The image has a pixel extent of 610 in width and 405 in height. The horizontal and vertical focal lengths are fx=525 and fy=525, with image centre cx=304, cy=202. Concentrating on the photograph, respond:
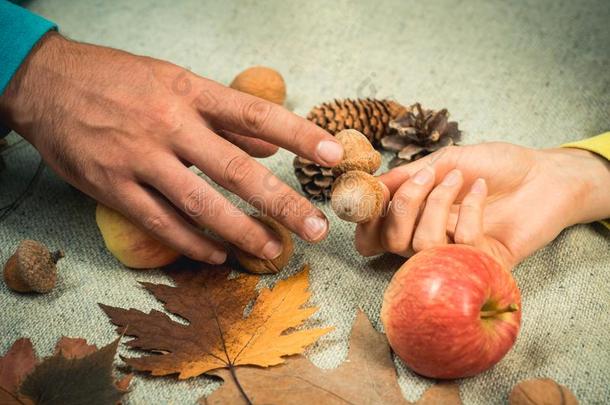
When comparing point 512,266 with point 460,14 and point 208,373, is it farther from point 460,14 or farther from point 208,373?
point 460,14

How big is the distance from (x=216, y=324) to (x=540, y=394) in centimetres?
48

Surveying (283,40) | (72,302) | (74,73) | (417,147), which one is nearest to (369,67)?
(283,40)

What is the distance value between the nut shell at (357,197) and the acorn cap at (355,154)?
5 centimetres

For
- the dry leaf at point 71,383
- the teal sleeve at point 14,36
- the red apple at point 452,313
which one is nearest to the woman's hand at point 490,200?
the red apple at point 452,313

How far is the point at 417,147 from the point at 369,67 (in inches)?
16.7

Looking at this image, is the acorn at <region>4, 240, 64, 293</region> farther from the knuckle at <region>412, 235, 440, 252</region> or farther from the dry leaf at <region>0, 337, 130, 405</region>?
the knuckle at <region>412, 235, 440, 252</region>

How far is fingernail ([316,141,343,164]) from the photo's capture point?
0.82 m

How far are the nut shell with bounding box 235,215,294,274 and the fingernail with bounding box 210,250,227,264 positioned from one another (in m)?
0.04

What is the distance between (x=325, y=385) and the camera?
2.49 feet

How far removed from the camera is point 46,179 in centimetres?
117

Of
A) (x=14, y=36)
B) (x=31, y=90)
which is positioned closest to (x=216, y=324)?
(x=31, y=90)

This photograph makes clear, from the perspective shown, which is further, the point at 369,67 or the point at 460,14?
the point at 460,14

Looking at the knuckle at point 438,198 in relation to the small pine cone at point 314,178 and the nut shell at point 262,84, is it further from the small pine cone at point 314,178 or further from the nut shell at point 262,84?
the nut shell at point 262,84

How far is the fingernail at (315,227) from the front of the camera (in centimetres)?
83
